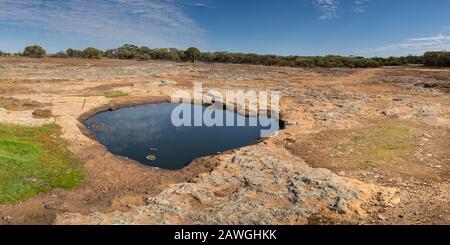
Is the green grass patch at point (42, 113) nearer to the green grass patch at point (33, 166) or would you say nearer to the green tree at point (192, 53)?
the green grass patch at point (33, 166)

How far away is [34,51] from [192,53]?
3888cm

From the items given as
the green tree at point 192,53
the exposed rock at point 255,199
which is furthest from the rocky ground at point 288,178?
the green tree at point 192,53

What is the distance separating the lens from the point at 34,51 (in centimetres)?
9306

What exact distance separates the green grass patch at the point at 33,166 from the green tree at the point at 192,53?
8490 cm

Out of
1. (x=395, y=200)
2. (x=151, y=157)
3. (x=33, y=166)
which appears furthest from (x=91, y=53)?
(x=395, y=200)

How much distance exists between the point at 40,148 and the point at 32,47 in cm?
8612

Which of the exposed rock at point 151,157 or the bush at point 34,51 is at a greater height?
the bush at point 34,51

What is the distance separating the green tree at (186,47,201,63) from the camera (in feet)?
342

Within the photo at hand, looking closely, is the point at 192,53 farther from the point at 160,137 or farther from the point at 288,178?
the point at 288,178

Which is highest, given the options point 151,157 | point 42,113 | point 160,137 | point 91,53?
point 91,53

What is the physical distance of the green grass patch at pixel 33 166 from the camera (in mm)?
14547

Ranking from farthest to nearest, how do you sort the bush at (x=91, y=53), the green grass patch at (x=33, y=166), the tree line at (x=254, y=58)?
the bush at (x=91, y=53)
the tree line at (x=254, y=58)
the green grass patch at (x=33, y=166)
